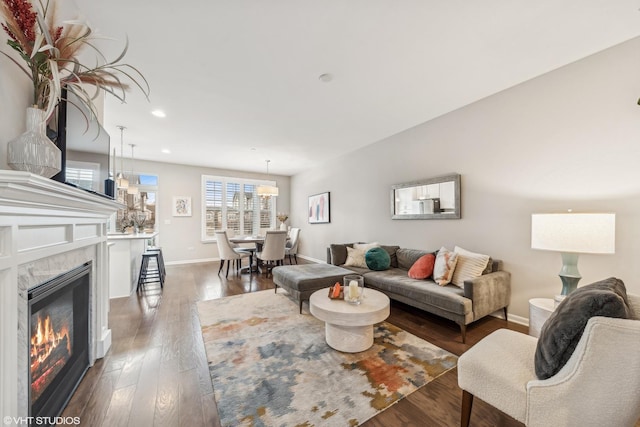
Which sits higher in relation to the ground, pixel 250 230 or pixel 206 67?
pixel 206 67

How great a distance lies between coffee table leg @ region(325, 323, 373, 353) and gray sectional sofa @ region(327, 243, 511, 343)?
88cm

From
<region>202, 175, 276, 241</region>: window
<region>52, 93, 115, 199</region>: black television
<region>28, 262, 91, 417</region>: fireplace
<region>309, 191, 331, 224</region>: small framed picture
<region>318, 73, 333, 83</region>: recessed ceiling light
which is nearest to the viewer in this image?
<region>28, 262, 91, 417</region>: fireplace

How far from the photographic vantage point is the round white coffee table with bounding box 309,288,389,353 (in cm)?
203

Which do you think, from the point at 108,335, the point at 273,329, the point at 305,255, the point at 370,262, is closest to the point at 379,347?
the point at 273,329

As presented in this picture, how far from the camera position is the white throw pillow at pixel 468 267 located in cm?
264

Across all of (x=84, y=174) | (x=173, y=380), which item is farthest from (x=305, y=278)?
(x=84, y=174)

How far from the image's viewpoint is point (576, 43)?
80.4 inches

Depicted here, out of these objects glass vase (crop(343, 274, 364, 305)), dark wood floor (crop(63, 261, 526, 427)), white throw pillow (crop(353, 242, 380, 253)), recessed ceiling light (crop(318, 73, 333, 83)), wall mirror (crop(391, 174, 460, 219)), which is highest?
recessed ceiling light (crop(318, 73, 333, 83))

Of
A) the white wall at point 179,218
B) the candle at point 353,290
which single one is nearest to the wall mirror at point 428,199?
the candle at point 353,290

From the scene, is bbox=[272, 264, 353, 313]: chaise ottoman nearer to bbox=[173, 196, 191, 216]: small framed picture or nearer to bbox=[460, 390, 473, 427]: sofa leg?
bbox=[460, 390, 473, 427]: sofa leg

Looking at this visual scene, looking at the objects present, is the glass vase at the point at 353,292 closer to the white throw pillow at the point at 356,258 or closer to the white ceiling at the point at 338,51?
the white throw pillow at the point at 356,258

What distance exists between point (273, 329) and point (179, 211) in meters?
5.13

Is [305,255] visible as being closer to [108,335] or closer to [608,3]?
[108,335]

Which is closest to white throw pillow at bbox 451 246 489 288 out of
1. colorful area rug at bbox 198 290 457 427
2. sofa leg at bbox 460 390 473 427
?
colorful area rug at bbox 198 290 457 427
